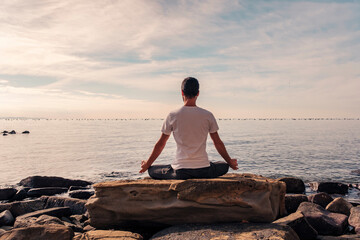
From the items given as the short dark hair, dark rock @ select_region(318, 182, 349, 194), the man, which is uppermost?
the short dark hair

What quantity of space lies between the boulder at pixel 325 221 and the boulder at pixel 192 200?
219 cm

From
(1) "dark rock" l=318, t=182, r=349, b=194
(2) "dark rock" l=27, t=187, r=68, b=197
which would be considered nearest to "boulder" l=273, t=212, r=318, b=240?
(1) "dark rock" l=318, t=182, r=349, b=194

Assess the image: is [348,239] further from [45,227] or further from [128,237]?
[45,227]

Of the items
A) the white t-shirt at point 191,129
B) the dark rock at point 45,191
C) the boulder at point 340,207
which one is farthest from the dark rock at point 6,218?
the boulder at point 340,207

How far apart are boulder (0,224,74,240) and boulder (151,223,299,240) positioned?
1795 mm

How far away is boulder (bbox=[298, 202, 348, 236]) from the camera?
708 cm

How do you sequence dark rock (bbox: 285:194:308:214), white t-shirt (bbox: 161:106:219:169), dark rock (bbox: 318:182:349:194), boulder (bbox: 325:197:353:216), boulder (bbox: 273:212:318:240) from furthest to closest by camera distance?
dark rock (bbox: 318:182:349:194)
dark rock (bbox: 285:194:308:214)
boulder (bbox: 325:197:353:216)
boulder (bbox: 273:212:318:240)
white t-shirt (bbox: 161:106:219:169)

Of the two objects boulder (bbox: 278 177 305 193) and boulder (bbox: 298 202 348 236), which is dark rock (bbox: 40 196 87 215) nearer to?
boulder (bbox: 298 202 348 236)

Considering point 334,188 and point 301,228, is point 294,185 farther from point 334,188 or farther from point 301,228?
point 301,228

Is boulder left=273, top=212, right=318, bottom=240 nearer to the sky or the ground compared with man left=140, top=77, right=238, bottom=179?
nearer to the ground

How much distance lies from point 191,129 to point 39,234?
11.6 ft

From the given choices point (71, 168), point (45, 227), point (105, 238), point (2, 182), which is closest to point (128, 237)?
point (105, 238)

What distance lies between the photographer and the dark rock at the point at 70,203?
374 inches

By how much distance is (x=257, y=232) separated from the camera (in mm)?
4676
